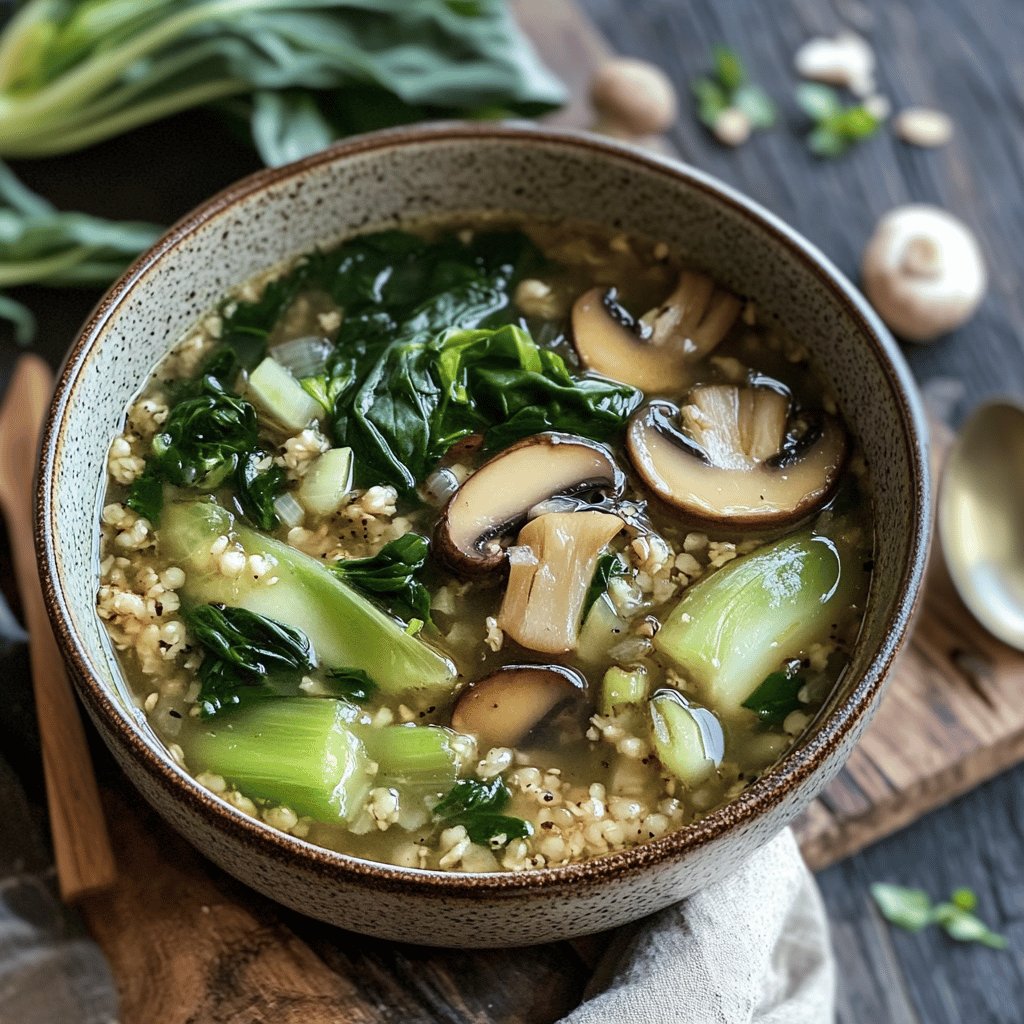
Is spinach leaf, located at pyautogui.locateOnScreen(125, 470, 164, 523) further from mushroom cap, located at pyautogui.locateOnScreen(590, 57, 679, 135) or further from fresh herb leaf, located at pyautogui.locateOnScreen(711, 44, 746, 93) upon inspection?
fresh herb leaf, located at pyautogui.locateOnScreen(711, 44, 746, 93)

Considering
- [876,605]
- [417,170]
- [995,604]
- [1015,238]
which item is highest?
[417,170]

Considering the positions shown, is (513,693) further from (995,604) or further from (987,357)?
(987,357)

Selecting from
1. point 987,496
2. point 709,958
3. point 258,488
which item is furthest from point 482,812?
point 987,496

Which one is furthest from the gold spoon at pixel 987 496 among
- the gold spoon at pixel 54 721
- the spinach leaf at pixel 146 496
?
the gold spoon at pixel 54 721

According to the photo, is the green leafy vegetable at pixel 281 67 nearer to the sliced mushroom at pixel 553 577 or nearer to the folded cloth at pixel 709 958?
the sliced mushroom at pixel 553 577

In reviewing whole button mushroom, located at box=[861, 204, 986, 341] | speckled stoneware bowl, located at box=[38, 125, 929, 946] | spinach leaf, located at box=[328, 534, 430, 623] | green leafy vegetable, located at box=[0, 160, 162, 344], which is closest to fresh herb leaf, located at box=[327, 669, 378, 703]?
spinach leaf, located at box=[328, 534, 430, 623]

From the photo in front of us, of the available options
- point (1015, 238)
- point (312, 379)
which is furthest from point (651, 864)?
point (1015, 238)
